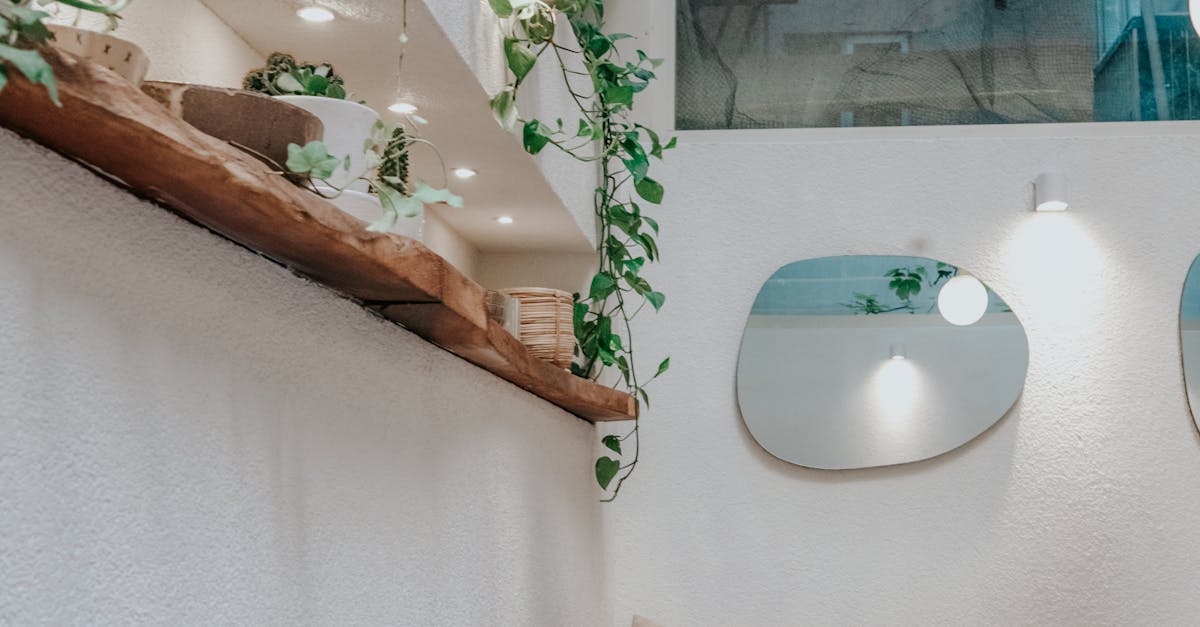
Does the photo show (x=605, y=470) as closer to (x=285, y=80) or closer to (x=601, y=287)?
(x=601, y=287)

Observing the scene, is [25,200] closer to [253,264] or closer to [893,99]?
[253,264]

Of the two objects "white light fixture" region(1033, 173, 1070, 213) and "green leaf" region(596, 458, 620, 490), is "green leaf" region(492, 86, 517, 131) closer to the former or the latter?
"green leaf" region(596, 458, 620, 490)

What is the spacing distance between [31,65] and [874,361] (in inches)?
114

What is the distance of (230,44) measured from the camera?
4.57 feet

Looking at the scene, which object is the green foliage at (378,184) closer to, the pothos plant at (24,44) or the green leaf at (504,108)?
the pothos plant at (24,44)

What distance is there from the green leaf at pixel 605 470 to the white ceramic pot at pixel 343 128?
5.97ft

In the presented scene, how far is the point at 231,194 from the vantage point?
30.5 inches

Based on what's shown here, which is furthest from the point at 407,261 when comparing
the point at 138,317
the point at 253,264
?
the point at 138,317

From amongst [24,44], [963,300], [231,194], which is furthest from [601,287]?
[24,44]

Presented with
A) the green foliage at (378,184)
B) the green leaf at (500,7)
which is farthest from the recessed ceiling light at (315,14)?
the green leaf at (500,7)

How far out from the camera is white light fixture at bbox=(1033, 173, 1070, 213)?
3139 millimetres

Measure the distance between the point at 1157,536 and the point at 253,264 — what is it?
9.49 feet

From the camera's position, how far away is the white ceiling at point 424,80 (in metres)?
1.33

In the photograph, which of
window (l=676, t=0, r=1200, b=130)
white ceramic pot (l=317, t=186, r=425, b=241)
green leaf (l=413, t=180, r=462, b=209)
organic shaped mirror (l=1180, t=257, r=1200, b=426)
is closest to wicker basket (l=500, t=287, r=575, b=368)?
white ceramic pot (l=317, t=186, r=425, b=241)
